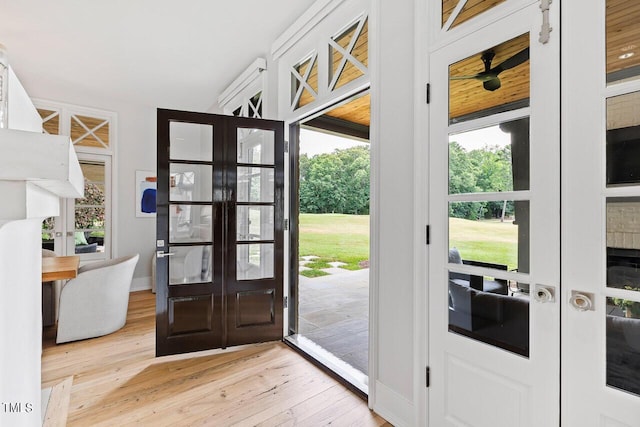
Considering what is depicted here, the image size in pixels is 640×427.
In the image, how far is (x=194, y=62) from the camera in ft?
11.3

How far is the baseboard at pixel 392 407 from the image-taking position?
1.78 meters

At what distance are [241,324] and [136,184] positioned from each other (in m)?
3.22

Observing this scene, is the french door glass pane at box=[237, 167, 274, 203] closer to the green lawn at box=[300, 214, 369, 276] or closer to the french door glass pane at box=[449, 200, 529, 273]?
the french door glass pane at box=[449, 200, 529, 273]

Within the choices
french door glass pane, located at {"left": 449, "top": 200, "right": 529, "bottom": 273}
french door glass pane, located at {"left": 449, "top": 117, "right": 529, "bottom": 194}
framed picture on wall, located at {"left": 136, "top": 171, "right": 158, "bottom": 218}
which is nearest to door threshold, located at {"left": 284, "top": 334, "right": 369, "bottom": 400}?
french door glass pane, located at {"left": 449, "top": 200, "right": 529, "bottom": 273}

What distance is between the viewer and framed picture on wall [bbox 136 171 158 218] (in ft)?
16.1

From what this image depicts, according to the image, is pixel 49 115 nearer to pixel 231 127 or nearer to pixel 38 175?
pixel 231 127

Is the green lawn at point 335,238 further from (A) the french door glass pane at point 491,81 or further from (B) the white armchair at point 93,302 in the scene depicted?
(A) the french door glass pane at point 491,81

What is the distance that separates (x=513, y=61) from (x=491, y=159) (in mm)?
422

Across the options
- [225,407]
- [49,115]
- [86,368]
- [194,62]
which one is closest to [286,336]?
[225,407]

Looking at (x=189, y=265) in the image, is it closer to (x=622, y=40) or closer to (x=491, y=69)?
(x=491, y=69)

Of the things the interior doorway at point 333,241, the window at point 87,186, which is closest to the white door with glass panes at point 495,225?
the interior doorway at point 333,241

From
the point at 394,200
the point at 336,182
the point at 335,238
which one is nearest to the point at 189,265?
the point at 394,200

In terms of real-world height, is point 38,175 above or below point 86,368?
above

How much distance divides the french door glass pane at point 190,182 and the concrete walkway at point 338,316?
1.71 m
